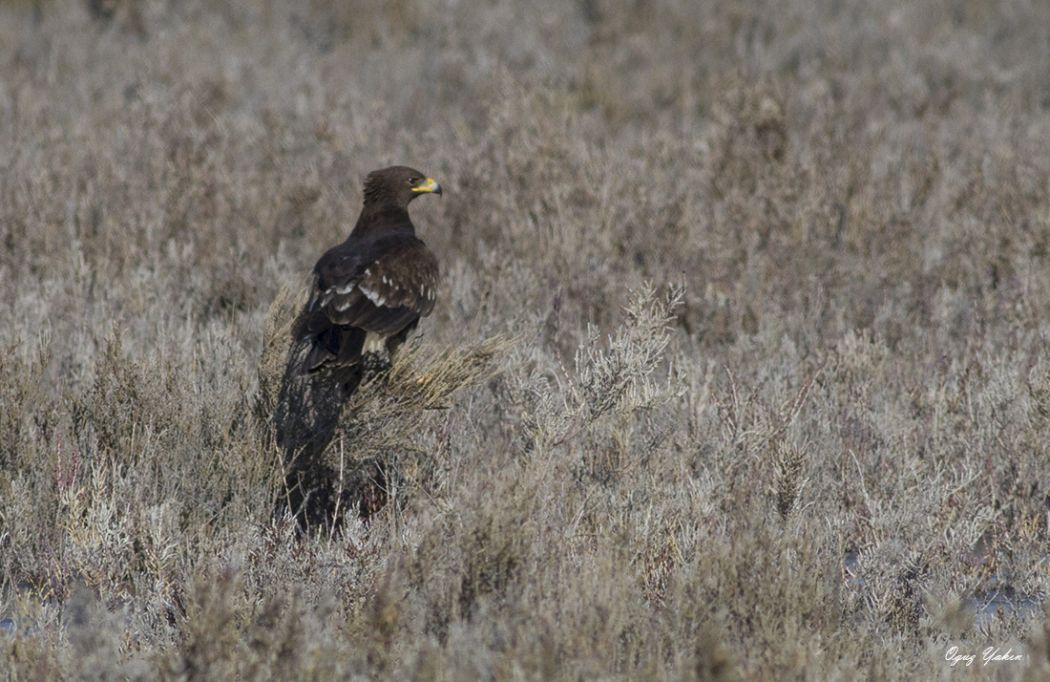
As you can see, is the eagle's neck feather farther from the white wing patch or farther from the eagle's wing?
the white wing patch

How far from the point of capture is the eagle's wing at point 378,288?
18.4ft

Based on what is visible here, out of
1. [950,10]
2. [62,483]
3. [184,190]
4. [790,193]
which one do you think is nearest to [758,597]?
[62,483]

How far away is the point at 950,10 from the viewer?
15953 millimetres

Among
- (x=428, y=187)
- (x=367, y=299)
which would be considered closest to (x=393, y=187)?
(x=428, y=187)

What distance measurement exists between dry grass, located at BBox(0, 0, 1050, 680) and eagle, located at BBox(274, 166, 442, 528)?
0.39ft

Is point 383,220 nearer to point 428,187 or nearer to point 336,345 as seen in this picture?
point 428,187

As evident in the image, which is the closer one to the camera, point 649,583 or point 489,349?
point 649,583

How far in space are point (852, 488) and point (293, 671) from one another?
9.12ft

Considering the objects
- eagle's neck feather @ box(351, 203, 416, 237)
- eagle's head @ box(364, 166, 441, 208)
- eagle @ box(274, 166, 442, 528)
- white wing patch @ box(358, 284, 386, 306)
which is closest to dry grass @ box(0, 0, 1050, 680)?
eagle @ box(274, 166, 442, 528)

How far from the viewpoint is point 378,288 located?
5738 millimetres

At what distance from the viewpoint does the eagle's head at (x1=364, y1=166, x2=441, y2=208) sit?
675cm

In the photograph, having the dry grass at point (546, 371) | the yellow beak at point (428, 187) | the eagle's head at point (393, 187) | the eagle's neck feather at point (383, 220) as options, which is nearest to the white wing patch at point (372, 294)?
the dry grass at point (546, 371)

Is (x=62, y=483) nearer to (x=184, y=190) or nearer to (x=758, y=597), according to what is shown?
(x=758, y=597)

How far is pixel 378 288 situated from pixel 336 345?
→ 0.35 m
